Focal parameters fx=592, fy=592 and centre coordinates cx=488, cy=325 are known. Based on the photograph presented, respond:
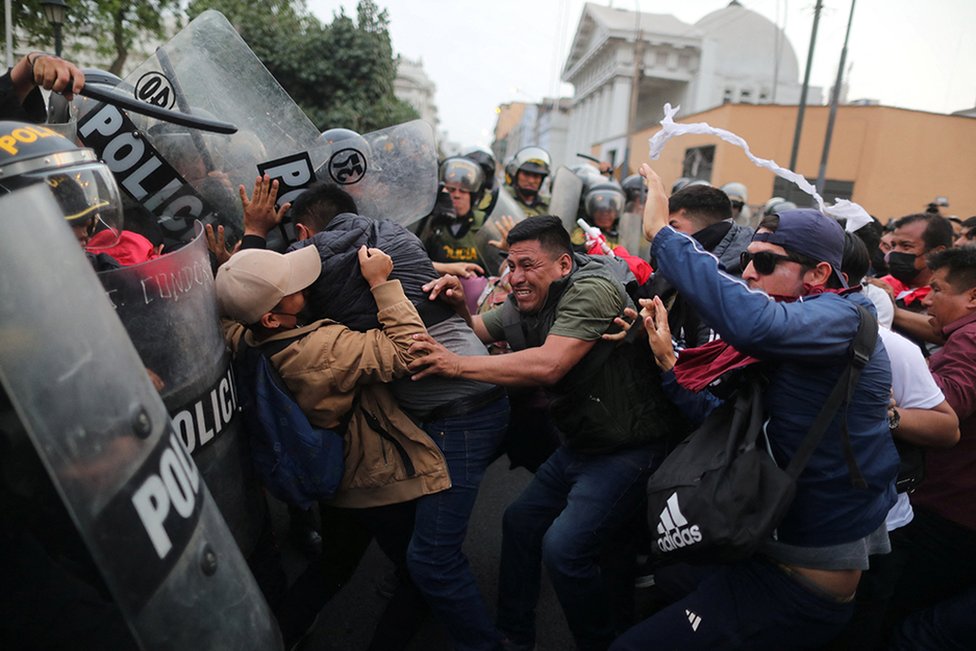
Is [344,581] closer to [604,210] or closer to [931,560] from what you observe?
[931,560]

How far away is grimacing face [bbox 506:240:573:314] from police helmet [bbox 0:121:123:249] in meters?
1.38

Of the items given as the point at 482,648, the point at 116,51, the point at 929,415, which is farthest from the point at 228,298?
the point at 116,51

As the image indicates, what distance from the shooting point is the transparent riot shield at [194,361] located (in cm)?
133

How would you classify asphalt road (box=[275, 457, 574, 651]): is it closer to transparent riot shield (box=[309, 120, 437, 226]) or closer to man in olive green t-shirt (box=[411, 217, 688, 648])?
man in olive green t-shirt (box=[411, 217, 688, 648])

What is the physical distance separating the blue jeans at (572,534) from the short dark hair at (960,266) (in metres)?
1.42

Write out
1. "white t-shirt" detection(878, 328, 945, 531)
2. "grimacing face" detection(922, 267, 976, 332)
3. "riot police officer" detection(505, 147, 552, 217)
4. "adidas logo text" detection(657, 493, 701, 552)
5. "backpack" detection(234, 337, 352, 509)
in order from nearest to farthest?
"adidas logo text" detection(657, 493, 701, 552)
"backpack" detection(234, 337, 352, 509)
"white t-shirt" detection(878, 328, 945, 531)
"grimacing face" detection(922, 267, 976, 332)
"riot police officer" detection(505, 147, 552, 217)

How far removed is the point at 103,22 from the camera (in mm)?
10227

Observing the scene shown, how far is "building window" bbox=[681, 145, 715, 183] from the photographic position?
68.8ft

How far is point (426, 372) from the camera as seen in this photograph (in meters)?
2.05

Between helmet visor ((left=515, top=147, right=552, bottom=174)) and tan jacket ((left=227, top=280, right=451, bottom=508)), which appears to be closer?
tan jacket ((left=227, top=280, right=451, bottom=508))

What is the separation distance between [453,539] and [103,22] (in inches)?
471

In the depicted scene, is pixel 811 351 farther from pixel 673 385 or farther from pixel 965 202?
pixel 965 202

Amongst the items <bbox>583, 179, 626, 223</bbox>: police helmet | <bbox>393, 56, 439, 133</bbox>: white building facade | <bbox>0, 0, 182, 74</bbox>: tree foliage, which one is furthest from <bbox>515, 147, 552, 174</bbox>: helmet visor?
<bbox>393, 56, 439, 133</bbox>: white building facade

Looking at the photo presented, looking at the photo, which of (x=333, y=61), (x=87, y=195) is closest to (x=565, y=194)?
(x=87, y=195)
